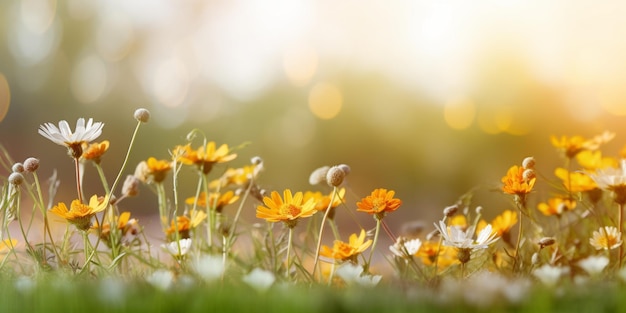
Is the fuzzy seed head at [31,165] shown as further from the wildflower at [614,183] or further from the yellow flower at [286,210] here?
the wildflower at [614,183]

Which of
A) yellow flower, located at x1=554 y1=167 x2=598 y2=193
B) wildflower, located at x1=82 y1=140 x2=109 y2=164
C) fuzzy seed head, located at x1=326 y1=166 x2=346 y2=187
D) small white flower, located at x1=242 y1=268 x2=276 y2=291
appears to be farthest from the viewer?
yellow flower, located at x1=554 y1=167 x2=598 y2=193

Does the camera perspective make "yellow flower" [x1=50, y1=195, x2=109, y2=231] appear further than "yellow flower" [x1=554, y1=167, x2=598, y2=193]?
No

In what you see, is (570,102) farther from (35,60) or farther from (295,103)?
(35,60)

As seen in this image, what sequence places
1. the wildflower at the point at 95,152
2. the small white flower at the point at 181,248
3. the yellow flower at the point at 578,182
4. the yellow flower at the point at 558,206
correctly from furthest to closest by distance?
the yellow flower at the point at 558,206
the yellow flower at the point at 578,182
the wildflower at the point at 95,152
the small white flower at the point at 181,248

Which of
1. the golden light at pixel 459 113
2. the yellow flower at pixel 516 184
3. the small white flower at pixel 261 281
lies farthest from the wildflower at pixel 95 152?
the golden light at pixel 459 113

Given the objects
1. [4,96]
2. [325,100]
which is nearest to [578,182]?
[325,100]

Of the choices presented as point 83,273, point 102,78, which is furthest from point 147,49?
point 83,273

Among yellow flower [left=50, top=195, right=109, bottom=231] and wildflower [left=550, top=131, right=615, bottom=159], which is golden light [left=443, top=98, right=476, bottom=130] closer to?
wildflower [left=550, top=131, right=615, bottom=159]

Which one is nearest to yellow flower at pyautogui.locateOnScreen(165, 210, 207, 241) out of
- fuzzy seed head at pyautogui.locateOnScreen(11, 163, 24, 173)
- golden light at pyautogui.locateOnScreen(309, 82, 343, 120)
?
fuzzy seed head at pyautogui.locateOnScreen(11, 163, 24, 173)
